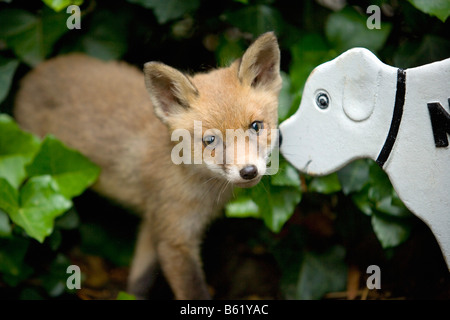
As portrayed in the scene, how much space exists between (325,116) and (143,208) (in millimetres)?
1420

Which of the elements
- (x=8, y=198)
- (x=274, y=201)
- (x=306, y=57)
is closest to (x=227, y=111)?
(x=274, y=201)

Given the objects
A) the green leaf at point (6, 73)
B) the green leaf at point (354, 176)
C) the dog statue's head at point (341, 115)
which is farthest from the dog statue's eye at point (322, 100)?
the green leaf at point (6, 73)

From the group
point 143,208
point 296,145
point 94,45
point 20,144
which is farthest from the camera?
point 94,45

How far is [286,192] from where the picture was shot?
260 centimetres

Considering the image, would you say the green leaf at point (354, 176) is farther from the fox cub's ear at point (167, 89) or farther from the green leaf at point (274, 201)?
the fox cub's ear at point (167, 89)

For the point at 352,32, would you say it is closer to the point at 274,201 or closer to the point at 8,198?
the point at 274,201

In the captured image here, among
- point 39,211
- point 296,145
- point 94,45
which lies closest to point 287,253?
point 296,145

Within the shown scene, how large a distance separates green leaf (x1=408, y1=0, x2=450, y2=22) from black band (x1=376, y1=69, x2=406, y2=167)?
50 centimetres

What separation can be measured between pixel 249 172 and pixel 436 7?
3.99 ft

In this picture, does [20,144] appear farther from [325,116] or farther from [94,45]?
[325,116]

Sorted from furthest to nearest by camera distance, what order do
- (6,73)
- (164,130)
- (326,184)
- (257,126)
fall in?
(6,73) < (164,130) < (326,184) < (257,126)

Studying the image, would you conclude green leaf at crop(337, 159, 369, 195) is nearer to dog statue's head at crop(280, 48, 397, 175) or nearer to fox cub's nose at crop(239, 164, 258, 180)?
dog statue's head at crop(280, 48, 397, 175)

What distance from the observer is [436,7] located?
229 cm

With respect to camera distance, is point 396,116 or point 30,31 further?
point 30,31
